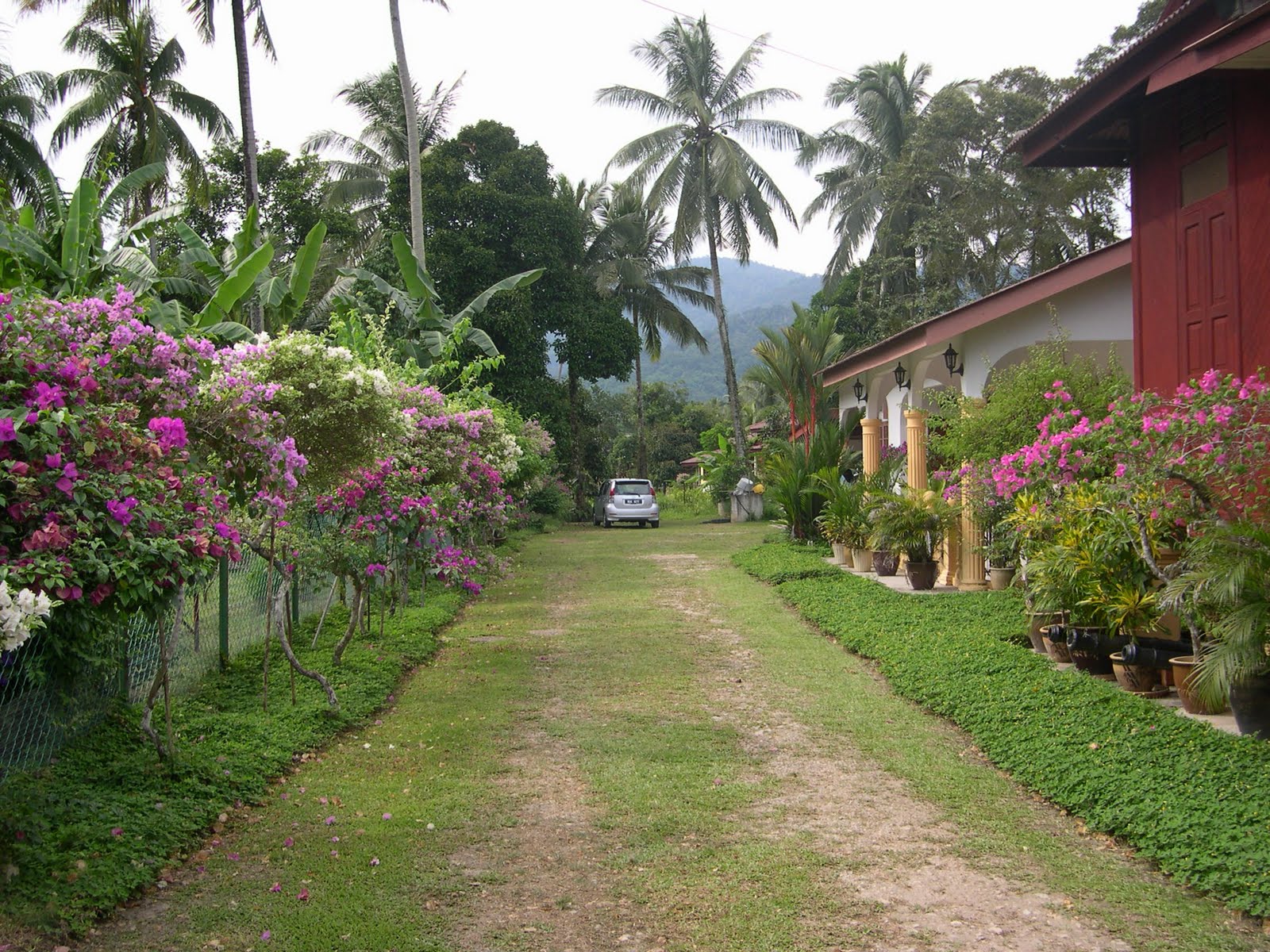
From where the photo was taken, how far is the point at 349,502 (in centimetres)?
→ 934

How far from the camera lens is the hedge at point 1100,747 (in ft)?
15.6

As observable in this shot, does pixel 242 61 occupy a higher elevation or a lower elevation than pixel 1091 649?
higher

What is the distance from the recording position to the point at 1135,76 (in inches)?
324

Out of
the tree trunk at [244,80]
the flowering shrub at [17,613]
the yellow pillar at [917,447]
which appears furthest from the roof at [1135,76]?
the tree trunk at [244,80]

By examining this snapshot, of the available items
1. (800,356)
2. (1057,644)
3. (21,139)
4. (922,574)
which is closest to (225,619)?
(1057,644)

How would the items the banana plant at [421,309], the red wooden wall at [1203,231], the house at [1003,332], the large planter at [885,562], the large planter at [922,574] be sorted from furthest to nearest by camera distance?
the large planter at [885,562]
the banana plant at [421,309]
the large planter at [922,574]
the house at [1003,332]
the red wooden wall at [1203,231]

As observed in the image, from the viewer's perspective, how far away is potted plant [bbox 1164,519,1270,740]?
580cm

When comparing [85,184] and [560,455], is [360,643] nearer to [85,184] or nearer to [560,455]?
[85,184]

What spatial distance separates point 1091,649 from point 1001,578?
5.04 m

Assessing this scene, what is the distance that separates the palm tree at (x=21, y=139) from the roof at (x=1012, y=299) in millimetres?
16382

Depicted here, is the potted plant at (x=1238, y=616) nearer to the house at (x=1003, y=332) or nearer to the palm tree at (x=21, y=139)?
the house at (x=1003, y=332)

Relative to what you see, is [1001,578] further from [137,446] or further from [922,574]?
[137,446]

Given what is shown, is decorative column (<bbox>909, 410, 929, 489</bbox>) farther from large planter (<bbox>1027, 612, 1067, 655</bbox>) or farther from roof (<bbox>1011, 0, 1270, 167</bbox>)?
large planter (<bbox>1027, 612, 1067, 655</bbox>)

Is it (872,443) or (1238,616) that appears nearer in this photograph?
(1238,616)
